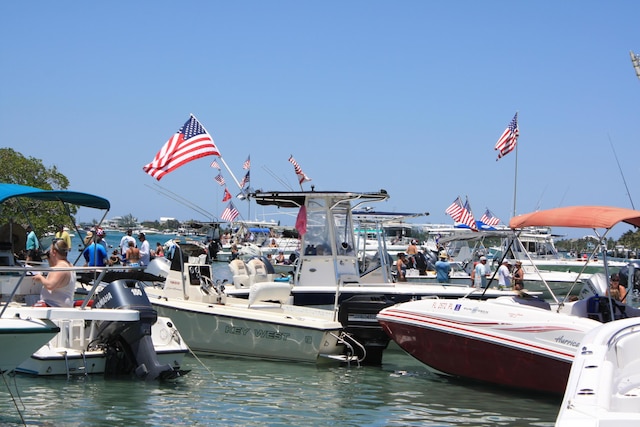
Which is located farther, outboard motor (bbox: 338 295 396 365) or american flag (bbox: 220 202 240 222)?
american flag (bbox: 220 202 240 222)

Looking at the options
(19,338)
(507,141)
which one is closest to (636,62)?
(507,141)

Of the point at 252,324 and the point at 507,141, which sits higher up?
the point at 507,141

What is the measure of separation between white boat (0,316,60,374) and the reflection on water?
2.57 feet

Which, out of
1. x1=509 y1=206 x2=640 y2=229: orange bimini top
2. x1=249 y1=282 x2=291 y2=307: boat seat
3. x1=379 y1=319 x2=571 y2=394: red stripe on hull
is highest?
x1=509 y1=206 x2=640 y2=229: orange bimini top

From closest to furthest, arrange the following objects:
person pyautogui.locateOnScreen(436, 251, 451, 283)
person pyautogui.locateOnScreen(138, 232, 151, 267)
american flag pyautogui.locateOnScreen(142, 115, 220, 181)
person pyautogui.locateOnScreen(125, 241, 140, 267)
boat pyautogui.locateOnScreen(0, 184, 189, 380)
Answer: boat pyautogui.locateOnScreen(0, 184, 189, 380) → american flag pyautogui.locateOnScreen(142, 115, 220, 181) → person pyautogui.locateOnScreen(125, 241, 140, 267) → person pyautogui.locateOnScreen(436, 251, 451, 283) → person pyautogui.locateOnScreen(138, 232, 151, 267)

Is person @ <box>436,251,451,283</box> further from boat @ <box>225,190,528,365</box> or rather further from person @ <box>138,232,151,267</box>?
person @ <box>138,232,151,267</box>

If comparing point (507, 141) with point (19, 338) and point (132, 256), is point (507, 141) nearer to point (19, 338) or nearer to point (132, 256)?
point (132, 256)

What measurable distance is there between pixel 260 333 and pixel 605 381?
8.38m

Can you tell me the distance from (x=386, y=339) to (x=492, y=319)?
8.41 ft

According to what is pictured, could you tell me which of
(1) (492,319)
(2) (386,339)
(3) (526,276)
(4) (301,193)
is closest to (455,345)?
(1) (492,319)

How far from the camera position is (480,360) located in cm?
1216

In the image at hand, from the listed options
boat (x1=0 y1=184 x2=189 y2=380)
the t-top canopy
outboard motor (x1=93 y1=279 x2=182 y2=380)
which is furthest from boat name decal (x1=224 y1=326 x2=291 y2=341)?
the t-top canopy

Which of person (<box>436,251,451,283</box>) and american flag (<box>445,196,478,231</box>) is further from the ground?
american flag (<box>445,196,478,231</box>)

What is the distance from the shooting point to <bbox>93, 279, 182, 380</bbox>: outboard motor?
11.2 m
